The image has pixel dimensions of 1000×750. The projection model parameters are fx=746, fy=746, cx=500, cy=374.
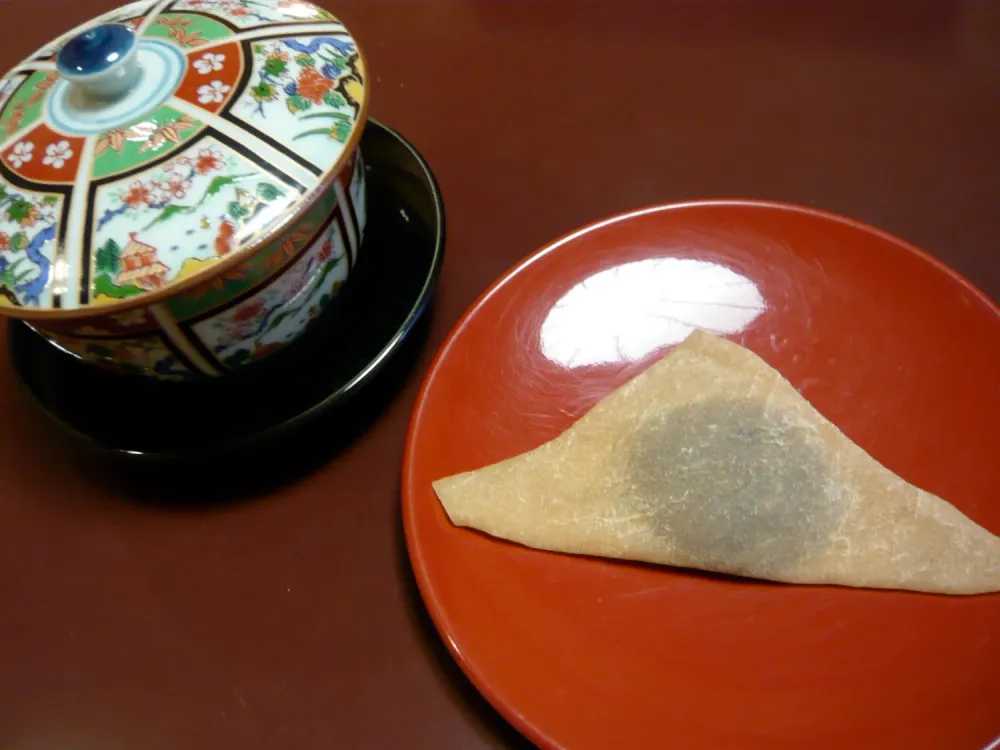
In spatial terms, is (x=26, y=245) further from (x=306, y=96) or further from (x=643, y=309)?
(x=643, y=309)

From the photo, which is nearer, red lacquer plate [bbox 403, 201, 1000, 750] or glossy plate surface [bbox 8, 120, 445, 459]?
red lacquer plate [bbox 403, 201, 1000, 750]

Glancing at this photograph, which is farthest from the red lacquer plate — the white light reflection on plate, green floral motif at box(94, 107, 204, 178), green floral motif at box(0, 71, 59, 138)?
green floral motif at box(0, 71, 59, 138)

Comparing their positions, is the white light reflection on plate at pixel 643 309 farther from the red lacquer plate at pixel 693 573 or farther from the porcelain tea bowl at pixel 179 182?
the porcelain tea bowl at pixel 179 182

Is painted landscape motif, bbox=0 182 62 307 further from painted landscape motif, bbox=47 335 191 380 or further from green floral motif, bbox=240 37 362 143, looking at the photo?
green floral motif, bbox=240 37 362 143

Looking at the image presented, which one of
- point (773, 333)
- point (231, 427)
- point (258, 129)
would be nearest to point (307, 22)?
point (258, 129)

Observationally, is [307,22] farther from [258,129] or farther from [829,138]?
[829,138]

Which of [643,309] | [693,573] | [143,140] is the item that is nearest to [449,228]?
[643,309]

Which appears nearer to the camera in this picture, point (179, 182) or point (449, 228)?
point (179, 182)
